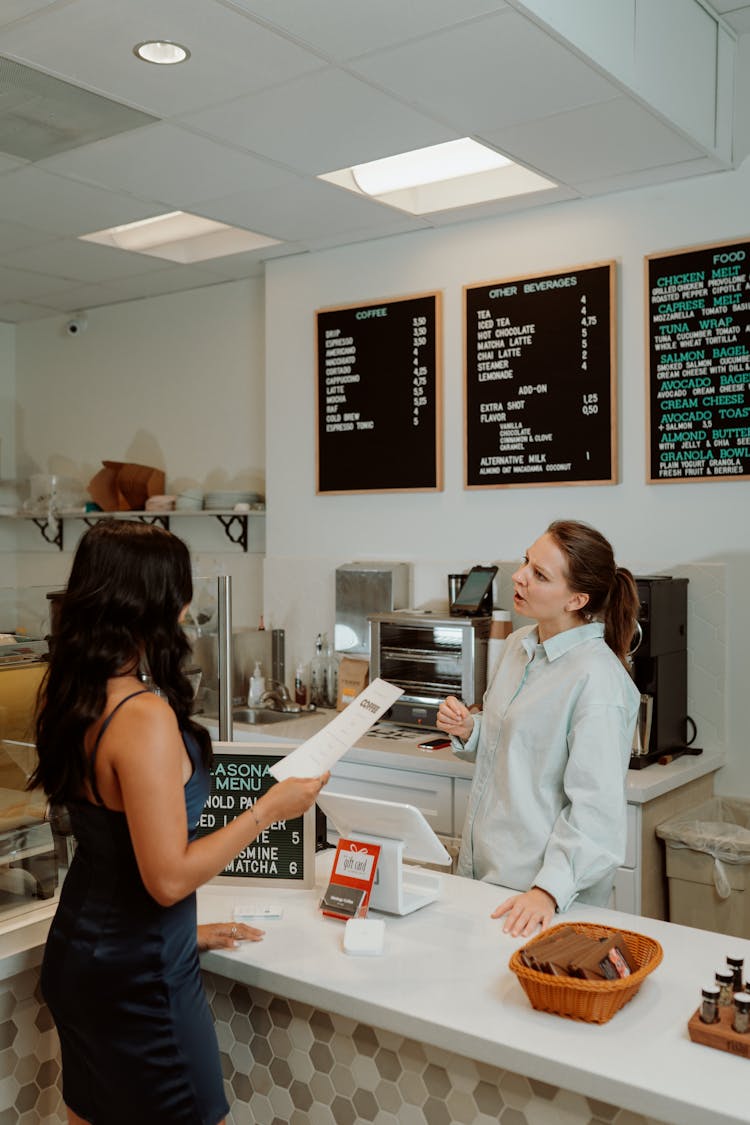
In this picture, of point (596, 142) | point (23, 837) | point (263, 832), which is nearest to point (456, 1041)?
point (263, 832)

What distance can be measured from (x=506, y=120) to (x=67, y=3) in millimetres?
1270

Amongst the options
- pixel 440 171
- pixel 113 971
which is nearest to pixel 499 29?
pixel 440 171

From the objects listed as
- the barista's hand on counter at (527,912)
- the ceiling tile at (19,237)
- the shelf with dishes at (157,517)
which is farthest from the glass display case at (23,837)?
the ceiling tile at (19,237)

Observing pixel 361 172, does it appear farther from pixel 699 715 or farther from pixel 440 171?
pixel 699 715

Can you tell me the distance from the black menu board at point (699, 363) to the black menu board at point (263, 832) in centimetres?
197

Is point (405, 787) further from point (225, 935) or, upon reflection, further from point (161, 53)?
point (161, 53)

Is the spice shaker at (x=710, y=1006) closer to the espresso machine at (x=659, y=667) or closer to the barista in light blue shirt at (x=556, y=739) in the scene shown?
the barista in light blue shirt at (x=556, y=739)

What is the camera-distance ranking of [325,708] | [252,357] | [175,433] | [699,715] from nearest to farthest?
1. [699,715]
2. [325,708]
3. [252,357]
4. [175,433]

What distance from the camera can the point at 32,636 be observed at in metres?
2.04

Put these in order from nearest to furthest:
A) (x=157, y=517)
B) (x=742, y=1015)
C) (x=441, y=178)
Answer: (x=742, y=1015), (x=441, y=178), (x=157, y=517)

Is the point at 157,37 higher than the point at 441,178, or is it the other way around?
the point at 441,178

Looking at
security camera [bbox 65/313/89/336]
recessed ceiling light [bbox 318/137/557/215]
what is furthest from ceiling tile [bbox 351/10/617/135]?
security camera [bbox 65/313/89/336]

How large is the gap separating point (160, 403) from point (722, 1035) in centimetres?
447

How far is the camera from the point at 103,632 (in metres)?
1.58
